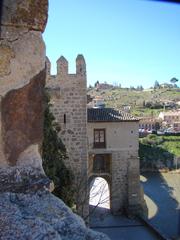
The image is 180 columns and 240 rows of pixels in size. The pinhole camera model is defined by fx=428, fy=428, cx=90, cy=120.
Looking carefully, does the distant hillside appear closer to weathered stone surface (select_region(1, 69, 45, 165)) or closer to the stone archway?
the stone archway

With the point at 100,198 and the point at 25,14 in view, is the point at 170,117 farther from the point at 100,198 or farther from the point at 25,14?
the point at 25,14

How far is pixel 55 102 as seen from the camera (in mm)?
17469

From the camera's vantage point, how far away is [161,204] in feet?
89.7

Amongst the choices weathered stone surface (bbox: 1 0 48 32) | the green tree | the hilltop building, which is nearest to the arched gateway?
the green tree

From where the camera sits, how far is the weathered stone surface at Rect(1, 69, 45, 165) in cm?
224

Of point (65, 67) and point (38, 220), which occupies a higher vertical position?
point (65, 67)

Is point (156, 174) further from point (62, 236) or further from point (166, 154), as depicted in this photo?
point (62, 236)

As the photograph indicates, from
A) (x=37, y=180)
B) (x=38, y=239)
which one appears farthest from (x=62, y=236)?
(x=37, y=180)

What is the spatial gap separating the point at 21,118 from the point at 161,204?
85.7ft

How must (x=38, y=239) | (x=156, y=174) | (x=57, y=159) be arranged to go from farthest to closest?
(x=156, y=174), (x=57, y=159), (x=38, y=239)

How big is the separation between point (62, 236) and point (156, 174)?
39781 millimetres

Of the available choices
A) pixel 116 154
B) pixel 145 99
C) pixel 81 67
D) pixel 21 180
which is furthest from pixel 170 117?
pixel 21 180

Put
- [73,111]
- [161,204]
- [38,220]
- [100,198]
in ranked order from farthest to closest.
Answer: [161,204] → [100,198] → [73,111] → [38,220]

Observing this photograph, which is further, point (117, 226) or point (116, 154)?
point (116, 154)
